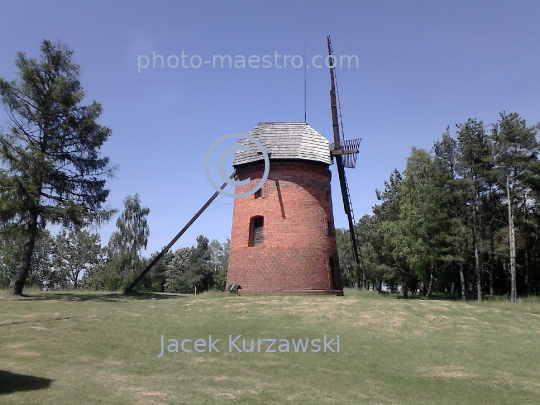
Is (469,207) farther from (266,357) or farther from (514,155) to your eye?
(266,357)

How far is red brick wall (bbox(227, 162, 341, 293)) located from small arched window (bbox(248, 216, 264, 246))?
0.77ft

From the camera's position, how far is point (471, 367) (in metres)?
10.1

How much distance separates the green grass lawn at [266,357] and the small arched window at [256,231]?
17.5ft

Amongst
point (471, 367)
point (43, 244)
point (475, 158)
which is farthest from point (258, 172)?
point (43, 244)

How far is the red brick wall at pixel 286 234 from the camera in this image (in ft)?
70.1

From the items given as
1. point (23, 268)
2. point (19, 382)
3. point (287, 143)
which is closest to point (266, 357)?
point (19, 382)

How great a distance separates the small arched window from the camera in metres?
22.5

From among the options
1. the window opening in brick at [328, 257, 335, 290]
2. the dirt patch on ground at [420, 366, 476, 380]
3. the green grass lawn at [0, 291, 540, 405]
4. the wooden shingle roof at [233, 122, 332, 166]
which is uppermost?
the wooden shingle roof at [233, 122, 332, 166]

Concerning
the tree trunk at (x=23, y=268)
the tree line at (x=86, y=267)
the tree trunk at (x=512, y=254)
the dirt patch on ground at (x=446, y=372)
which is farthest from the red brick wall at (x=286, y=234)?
the tree line at (x=86, y=267)

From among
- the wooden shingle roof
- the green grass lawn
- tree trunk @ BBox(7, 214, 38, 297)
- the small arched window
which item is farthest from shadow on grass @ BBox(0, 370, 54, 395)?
the wooden shingle roof

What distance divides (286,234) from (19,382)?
1550cm

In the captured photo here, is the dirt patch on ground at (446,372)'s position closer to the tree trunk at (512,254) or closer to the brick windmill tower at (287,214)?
the brick windmill tower at (287,214)

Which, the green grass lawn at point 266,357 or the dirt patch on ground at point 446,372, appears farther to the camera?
the dirt patch on ground at point 446,372

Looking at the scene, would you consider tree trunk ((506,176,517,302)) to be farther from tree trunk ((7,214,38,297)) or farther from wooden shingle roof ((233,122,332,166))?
tree trunk ((7,214,38,297))
